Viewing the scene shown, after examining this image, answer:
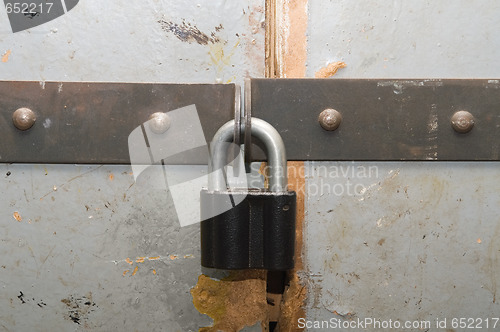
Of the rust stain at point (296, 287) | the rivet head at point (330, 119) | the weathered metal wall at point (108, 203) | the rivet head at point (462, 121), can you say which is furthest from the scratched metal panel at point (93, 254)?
the rivet head at point (462, 121)

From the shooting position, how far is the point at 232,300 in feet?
2.05

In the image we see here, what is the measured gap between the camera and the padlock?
501mm

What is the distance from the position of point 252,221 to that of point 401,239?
0.25m

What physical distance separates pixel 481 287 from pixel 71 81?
65 centimetres

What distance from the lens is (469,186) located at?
63 cm

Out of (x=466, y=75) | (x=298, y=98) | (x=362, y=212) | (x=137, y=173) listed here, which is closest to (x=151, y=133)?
(x=137, y=173)

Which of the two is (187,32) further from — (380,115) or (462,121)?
(462,121)

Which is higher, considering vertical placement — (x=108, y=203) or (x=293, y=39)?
(x=293, y=39)

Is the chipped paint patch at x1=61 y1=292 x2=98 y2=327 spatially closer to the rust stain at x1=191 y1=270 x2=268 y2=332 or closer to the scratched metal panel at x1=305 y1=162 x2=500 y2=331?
the rust stain at x1=191 y1=270 x2=268 y2=332

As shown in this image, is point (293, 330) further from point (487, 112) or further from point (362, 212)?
point (487, 112)

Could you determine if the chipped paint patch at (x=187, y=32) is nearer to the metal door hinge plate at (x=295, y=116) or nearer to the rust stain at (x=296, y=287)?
the metal door hinge plate at (x=295, y=116)

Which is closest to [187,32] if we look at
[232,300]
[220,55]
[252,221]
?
[220,55]

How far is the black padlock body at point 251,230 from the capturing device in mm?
501

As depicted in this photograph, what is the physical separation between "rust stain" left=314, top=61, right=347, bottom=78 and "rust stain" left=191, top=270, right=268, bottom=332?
0.29 m
